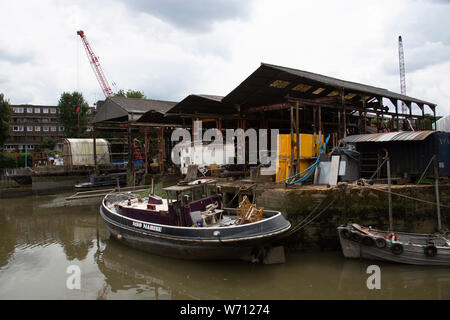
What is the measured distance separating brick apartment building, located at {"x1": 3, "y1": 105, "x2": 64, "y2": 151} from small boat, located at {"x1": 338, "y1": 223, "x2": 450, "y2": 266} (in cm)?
5900

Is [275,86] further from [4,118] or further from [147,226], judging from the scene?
[4,118]

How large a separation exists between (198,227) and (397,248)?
5937mm

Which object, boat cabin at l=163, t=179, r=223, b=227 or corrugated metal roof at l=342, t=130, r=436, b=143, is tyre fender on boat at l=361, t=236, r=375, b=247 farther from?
corrugated metal roof at l=342, t=130, r=436, b=143

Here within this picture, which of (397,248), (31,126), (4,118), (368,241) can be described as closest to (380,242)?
(368,241)

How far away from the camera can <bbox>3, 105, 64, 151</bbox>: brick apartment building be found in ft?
191

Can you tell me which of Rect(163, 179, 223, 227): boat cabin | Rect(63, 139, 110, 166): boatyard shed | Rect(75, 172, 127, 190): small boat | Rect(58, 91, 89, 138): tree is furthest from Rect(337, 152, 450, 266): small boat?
Rect(58, 91, 89, 138): tree

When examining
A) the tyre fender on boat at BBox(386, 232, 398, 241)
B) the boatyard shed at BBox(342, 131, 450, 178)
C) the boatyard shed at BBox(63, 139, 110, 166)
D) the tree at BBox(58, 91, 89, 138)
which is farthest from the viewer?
the tree at BBox(58, 91, 89, 138)

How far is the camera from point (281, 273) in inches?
363

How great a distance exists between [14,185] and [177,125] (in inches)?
775

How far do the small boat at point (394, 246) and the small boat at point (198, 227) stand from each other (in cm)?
220

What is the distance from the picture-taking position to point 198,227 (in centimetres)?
945
